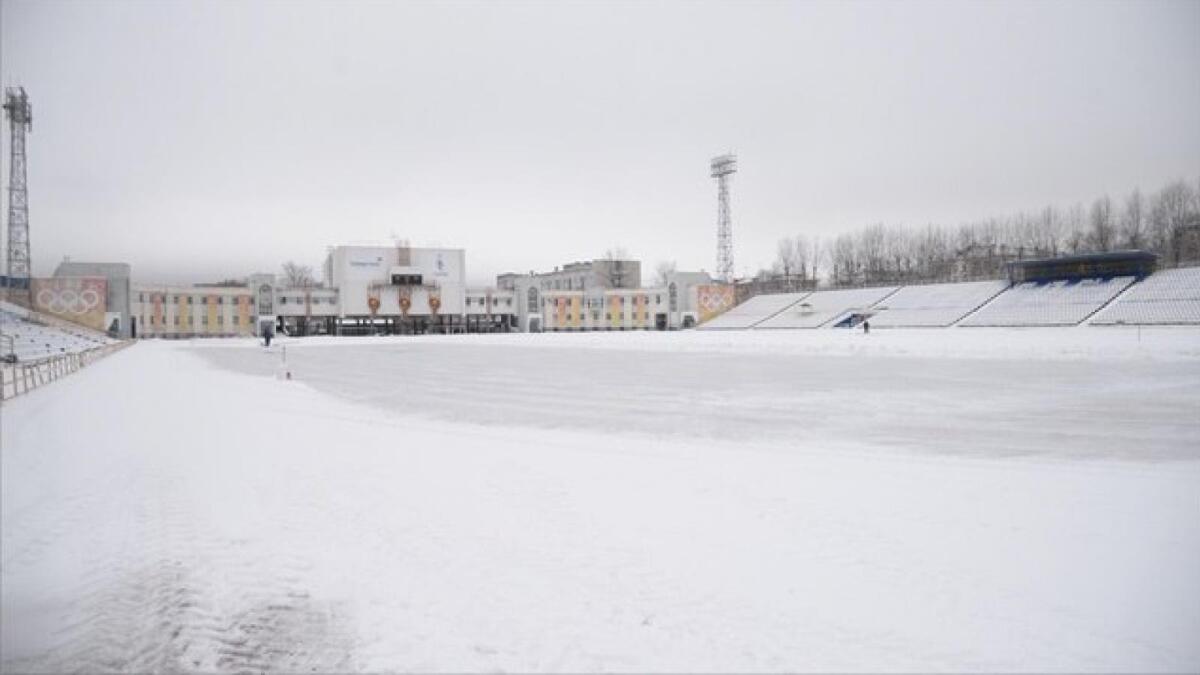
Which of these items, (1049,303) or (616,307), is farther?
(616,307)

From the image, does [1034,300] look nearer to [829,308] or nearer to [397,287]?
[829,308]

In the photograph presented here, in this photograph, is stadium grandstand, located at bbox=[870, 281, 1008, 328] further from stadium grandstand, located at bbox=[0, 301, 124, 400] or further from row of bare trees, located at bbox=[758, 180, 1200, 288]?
stadium grandstand, located at bbox=[0, 301, 124, 400]

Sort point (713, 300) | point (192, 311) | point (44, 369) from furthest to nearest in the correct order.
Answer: point (713, 300)
point (192, 311)
point (44, 369)

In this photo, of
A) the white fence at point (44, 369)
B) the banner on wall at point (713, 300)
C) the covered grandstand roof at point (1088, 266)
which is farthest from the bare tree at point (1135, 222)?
the white fence at point (44, 369)

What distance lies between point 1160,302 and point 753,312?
1746 inches

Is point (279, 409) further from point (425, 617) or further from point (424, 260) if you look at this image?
point (424, 260)

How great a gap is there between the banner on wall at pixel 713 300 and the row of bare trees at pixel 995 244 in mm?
17321

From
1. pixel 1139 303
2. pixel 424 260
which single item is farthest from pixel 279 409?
pixel 424 260

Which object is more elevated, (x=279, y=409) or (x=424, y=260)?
(x=424, y=260)

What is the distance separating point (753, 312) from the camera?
92.2 meters

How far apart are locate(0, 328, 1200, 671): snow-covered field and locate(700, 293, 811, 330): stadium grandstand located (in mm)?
74213

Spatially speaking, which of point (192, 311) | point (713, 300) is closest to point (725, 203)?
point (713, 300)

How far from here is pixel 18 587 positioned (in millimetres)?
4336

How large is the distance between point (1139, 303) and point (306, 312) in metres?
92.1
